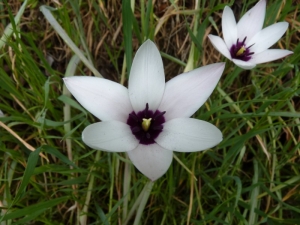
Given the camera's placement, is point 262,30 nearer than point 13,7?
Yes

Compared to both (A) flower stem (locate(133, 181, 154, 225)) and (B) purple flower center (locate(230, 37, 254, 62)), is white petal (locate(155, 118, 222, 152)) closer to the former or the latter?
(A) flower stem (locate(133, 181, 154, 225))

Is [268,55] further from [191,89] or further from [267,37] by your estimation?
[191,89]

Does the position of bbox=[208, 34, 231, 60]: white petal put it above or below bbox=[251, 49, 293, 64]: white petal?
above

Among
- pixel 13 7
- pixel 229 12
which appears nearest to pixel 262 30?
pixel 229 12

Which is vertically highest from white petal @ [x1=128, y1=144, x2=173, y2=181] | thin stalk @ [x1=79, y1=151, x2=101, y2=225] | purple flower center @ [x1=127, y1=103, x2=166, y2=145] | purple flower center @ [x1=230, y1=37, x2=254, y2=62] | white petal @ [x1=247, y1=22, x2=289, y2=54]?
white petal @ [x1=247, y1=22, x2=289, y2=54]

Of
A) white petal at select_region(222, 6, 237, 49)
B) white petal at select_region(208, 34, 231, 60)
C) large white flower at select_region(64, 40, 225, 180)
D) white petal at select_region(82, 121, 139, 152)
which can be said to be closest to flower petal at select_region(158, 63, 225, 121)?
large white flower at select_region(64, 40, 225, 180)

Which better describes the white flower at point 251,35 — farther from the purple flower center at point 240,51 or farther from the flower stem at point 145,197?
the flower stem at point 145,197

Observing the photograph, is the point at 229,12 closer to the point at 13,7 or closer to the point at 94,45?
the point at 94,45

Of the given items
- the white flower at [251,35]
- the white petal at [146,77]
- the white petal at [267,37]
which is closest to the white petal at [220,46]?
the white flower at [251,35]
